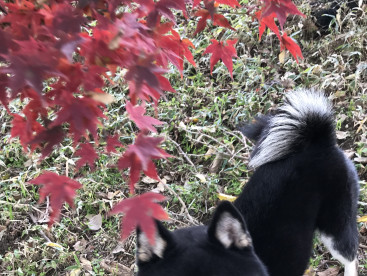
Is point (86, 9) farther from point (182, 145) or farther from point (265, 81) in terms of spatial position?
point (265, 81)

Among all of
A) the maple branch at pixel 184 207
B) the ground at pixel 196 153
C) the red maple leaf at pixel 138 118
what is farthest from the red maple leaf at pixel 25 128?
the maple branch at pixel 184 207

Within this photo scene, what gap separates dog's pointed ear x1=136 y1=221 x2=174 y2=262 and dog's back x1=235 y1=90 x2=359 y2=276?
880 millimetres

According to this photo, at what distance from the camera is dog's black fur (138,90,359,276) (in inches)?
118

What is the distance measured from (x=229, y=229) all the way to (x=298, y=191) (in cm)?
98

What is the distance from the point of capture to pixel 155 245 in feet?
7.30

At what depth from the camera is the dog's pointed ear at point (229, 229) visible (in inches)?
88.0

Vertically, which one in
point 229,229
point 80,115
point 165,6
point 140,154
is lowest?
point 229,229

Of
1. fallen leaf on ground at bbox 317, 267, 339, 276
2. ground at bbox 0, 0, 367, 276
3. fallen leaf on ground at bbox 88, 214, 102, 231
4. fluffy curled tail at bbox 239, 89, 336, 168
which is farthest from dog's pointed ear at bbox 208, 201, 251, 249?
fallen leaf on ground at bbox 88, 214, 102, 231

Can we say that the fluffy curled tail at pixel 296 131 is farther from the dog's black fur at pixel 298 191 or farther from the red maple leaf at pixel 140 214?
the red maple leaf at pixel 140 214

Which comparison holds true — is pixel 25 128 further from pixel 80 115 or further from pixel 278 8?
pixel 278 8

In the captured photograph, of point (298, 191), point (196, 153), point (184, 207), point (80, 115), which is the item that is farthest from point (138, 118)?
point (196, 153)

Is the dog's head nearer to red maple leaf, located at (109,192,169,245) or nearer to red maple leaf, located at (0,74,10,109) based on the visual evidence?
red maple leaf, located at (109,192,169,245)

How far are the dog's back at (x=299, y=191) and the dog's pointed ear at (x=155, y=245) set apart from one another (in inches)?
34.7

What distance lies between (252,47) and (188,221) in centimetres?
260
